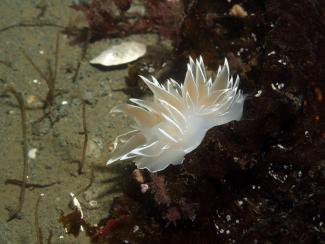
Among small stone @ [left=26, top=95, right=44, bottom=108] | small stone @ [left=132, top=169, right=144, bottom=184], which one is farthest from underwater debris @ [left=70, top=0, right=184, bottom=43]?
small stone @ [left=132, top=169, right=144, bottom=184]

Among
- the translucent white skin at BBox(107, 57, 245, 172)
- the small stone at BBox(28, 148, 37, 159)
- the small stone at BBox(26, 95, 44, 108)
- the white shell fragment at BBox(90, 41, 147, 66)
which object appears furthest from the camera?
the white shell fragment at BBox(90, 41, 147, 66)

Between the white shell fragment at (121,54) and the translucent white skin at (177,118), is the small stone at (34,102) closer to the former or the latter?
the white shell fragment at (121,54)

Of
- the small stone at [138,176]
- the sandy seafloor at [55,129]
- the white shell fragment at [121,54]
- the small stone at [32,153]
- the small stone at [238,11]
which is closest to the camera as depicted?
the small stone at [138,176]

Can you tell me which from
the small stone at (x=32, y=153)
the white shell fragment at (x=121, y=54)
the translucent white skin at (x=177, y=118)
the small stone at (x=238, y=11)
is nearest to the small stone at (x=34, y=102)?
the small stone at (x=32, y=153)

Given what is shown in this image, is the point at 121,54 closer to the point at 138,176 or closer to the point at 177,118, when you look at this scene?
the point at 138,176

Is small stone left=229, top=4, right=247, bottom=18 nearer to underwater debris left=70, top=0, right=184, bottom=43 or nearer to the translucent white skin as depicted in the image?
underwater debris left=70, top=0, right=184, bottom=43

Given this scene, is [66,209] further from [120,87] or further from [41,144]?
[120,87]
